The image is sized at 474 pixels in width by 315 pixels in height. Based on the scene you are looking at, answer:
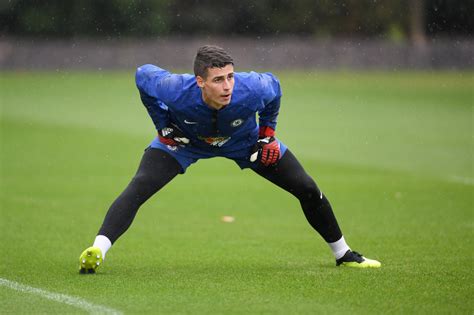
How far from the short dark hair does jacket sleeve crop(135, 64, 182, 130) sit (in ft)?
0.94

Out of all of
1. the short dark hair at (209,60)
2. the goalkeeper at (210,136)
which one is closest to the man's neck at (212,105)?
the goalkeeper at (210,136)

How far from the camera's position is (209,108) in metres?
7.99

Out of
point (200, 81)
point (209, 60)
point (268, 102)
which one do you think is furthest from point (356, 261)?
point (209, 60)

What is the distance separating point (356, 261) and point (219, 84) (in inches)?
83.7

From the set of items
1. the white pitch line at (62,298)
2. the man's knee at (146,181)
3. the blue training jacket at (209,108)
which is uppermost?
the blue training jacket at (209,108)

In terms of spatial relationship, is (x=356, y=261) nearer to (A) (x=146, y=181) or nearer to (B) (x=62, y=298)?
(A) (x=146, y=181)

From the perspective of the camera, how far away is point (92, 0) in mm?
54625

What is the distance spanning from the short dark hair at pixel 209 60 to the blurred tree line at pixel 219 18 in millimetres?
45117

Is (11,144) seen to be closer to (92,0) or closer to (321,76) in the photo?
(321,76)

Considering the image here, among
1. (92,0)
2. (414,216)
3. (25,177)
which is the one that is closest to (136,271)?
(414,216)

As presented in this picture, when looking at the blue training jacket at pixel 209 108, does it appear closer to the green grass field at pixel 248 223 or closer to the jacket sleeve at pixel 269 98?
the jacket sleeve at pixel 269 98

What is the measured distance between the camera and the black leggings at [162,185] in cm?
806

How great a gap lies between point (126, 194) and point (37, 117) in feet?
66.5

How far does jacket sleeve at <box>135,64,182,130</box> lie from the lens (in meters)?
8.00
